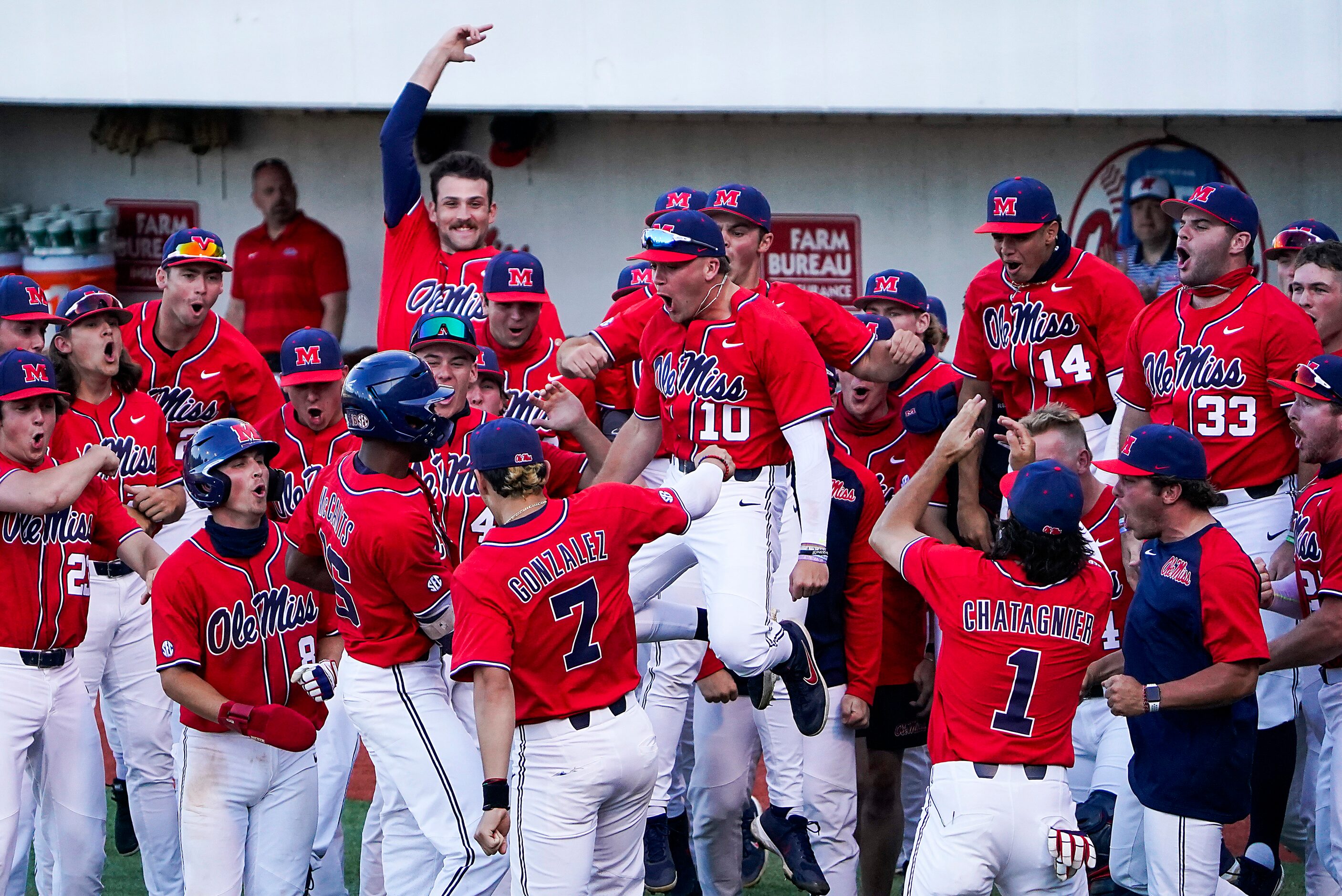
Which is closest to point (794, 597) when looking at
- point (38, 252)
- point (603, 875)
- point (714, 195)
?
point (603, 875)

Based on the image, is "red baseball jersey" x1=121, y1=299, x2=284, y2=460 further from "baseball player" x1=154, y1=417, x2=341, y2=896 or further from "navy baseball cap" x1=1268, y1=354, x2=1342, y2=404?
"navy baseball cap" x1=1268, y1=354, x2=1342, y2=404

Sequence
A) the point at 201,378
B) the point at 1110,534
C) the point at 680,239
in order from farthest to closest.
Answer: the point at 201,378
the point at 1110,534
the point at 680,239

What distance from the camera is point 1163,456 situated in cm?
462

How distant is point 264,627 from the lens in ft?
16.4

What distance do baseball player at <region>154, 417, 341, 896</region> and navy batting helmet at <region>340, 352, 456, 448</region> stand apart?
15.9 inches

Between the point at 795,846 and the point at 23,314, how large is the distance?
147 inches

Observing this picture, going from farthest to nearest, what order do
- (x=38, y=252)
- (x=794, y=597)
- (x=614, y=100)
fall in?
1. (x=38, y=252)
2. (x=614, y=100)
3. (x=794, y=597)

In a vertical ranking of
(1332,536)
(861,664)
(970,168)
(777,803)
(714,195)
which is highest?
(970,168)

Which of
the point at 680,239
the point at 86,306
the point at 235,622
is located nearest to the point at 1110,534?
the point at 680,239

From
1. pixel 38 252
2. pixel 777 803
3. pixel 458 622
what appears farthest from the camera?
pixel 38 252

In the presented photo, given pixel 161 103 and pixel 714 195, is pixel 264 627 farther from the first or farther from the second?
pixel 161 103

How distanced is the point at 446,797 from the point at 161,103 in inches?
252

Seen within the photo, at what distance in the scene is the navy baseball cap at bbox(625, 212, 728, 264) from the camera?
5191 millimetres

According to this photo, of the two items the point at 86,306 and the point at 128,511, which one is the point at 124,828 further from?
the point at 86,306
